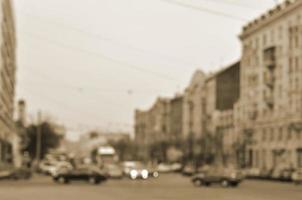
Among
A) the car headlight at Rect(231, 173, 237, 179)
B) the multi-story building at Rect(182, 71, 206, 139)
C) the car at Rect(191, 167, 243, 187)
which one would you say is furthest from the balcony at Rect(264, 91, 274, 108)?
the car headlight at Rect(231, 173, 237, 179)

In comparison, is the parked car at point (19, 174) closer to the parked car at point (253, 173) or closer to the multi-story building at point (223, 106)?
the parked car at point (253, 173)

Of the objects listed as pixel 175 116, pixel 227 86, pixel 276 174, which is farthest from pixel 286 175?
pixel 175 116

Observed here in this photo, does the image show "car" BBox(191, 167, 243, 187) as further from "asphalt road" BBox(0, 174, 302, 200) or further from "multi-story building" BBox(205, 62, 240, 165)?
"multi-story building" BBox(205, 62, 240, 165)

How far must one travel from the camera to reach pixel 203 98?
132 metres

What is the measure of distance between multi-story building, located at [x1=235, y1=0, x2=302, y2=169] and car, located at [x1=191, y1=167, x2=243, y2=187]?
90.9ft

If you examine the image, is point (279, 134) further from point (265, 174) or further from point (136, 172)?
point (136, 172)

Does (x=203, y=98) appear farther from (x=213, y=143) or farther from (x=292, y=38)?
(x=292, y=38)

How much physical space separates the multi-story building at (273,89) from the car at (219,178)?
27714 millimetres

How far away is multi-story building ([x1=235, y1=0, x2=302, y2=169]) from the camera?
3157 inches

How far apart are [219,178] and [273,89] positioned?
1570 inches

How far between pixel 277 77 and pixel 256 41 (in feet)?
29.1

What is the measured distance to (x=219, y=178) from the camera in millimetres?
49812

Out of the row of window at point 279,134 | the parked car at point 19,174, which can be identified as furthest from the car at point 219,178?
the row of window at point 279,134

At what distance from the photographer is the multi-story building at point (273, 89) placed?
8019 cm
